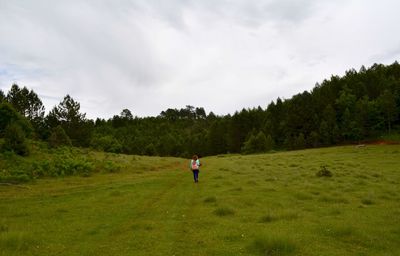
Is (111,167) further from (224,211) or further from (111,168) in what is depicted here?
(224,211)

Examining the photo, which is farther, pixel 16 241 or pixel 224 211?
pixel 224 211

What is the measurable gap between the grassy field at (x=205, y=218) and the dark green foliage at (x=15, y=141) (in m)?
13.5

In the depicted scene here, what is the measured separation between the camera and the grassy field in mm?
11172

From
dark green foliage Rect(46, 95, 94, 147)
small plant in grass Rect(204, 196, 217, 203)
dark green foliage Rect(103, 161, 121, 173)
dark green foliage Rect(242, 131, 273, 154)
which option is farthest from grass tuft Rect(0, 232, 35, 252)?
dark green foliage Rect(242, 131, 273, 154)

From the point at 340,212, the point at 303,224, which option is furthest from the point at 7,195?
the point at 340,212

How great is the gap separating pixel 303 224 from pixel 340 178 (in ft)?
57.8

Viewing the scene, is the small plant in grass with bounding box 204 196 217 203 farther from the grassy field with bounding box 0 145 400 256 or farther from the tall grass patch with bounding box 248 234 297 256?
the tall grass patch with bounding box 248 234 297 256

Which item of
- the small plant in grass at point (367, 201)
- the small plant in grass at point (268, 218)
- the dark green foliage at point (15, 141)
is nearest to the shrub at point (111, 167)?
the dark green foliage at point (15, 141)

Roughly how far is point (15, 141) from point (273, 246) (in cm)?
3801

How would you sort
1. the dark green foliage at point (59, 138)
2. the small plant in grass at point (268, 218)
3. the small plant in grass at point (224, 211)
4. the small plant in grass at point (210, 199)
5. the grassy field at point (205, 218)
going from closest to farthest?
the grassy field at point (205, 218) → the small plant in grass at point (268, 218) → the small plant in grass at point (224, 211) → the small plant in grass at point (210, 199) → the dark green foliage at point (59, 138)

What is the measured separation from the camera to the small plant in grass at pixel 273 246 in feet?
34.3

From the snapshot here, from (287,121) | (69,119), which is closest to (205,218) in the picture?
(69,119)

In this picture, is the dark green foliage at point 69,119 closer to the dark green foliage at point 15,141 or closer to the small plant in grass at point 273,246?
the dark green foliage at point 15,141

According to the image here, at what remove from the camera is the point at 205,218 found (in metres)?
15.4
